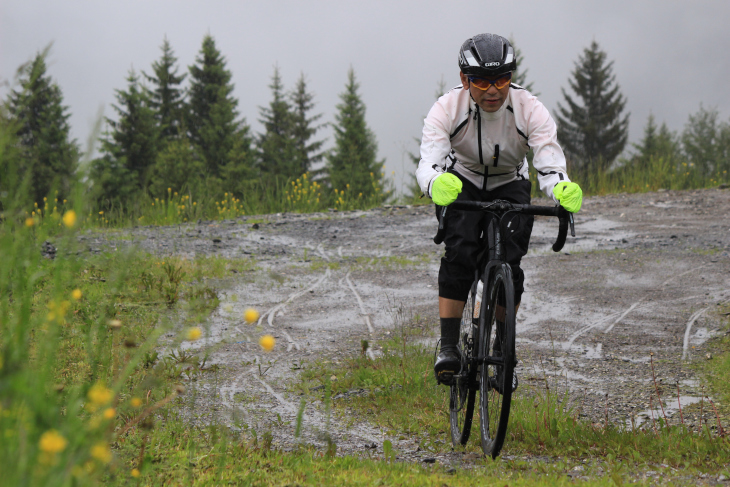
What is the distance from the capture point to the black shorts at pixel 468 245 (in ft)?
12.8

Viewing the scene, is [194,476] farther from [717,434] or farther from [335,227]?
[335,227]

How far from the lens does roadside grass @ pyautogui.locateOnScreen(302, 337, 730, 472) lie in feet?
11.5

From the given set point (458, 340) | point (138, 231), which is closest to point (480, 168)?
point (458, 340)

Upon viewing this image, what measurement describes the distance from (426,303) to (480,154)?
3668 millimetres

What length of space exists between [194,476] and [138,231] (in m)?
9.21

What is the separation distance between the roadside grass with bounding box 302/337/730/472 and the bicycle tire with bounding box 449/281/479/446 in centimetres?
12

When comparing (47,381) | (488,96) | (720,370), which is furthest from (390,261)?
(47,381)

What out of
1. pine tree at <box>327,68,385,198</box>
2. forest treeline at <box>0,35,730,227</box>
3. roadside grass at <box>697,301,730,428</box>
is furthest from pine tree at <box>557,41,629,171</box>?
roadside grass at <box>697,301,730,428</box>

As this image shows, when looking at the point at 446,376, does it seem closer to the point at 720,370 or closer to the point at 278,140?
the point at 720,370

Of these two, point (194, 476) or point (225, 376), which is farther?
point (225, 376)

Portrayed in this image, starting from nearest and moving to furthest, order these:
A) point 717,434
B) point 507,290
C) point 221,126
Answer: point 507,290, point 717,434, point 221,126

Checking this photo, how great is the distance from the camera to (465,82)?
3988 mm

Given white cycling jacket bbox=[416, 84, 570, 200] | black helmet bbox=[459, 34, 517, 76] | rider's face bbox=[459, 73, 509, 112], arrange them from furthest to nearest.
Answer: white cycling jacket bbox=[416, 84, 570, 200] < rider's face bbox=[459, 73, 509, 112] < black helmet bbox=[459, 34, 517, 76]

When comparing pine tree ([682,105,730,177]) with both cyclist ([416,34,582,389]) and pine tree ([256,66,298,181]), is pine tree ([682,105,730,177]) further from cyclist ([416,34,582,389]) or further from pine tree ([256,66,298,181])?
cyclist ([416,34,582,389])
